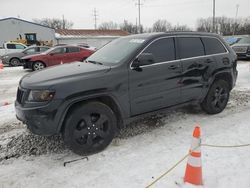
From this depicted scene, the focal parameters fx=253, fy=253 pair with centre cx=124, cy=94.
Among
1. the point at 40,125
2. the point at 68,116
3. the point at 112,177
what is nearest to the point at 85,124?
the point at 68,116

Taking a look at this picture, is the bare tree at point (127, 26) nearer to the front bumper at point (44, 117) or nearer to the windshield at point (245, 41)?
the windshield at point (245, 41)

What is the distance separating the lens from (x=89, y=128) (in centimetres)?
374

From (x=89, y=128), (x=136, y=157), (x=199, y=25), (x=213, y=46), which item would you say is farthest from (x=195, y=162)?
(x=199, y=25)

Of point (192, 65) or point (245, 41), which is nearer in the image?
point (192, 65)

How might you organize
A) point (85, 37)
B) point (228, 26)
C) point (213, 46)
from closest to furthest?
point (213, 46), point (85, 37), point (228, 26)

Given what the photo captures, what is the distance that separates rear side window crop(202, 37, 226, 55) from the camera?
5.19 m

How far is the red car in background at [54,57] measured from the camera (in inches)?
532

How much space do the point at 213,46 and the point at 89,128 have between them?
127 inches

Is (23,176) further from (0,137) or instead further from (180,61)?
(180,61)

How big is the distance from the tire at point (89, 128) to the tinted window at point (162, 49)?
1.31 meters

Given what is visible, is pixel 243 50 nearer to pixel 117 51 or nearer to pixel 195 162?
pixel 117 51

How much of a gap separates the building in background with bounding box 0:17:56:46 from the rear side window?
124 feet

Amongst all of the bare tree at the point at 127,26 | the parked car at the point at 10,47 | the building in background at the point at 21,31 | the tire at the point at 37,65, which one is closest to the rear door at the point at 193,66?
the tire at the point at 37,65

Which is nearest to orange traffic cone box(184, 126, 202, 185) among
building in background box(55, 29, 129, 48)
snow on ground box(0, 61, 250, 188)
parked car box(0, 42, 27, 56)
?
snow on ground box(0, 61, 250, 188)
